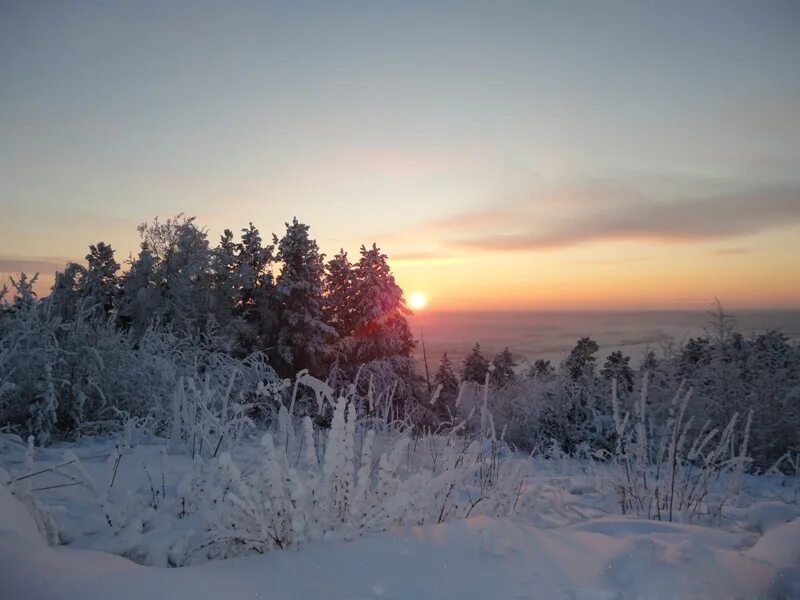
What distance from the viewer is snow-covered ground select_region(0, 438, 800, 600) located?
2209mm

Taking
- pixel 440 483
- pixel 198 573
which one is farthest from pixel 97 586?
pixel 440 483

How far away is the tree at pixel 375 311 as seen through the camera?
23.0m

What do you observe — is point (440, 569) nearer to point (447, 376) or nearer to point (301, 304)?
point (301, 304)

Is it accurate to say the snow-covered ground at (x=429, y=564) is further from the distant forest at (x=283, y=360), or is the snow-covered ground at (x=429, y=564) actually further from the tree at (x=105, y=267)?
the tree at (x=105, y=267)

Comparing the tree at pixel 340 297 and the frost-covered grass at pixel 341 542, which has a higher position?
the tree at pixel 340 297

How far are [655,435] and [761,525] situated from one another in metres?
6.92

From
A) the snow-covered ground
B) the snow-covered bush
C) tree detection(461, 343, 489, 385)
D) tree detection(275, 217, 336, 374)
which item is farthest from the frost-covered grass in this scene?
tree detection(461, 343, 489, 385)

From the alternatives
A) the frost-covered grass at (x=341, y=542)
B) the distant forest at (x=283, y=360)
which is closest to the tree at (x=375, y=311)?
the distant forest at (x=283, y=360)

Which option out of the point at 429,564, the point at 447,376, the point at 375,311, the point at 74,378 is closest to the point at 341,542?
the point at 429,564

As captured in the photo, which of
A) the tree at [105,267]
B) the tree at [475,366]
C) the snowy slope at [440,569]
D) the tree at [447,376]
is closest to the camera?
the snowy slope at [440,569]

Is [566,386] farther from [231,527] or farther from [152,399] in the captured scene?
[231,527]

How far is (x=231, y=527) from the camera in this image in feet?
9.78

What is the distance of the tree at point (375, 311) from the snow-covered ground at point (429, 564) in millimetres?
19326

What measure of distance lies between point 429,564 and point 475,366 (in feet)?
110
